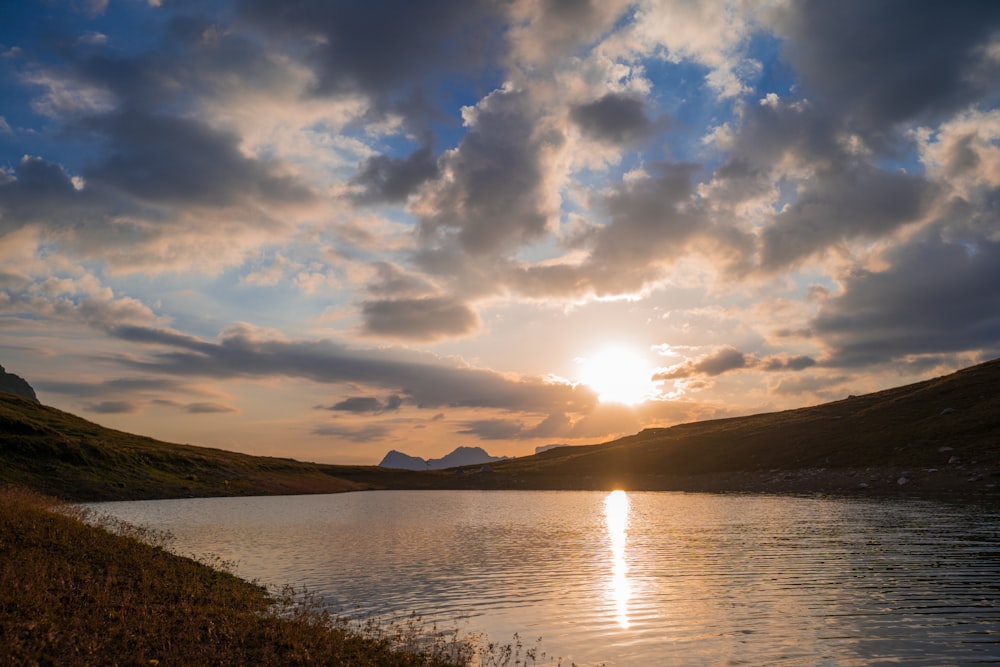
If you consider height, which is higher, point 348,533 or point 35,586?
point 35,586

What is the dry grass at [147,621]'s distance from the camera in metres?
16.4

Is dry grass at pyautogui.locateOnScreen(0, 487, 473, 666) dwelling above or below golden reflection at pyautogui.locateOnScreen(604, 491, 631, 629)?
above

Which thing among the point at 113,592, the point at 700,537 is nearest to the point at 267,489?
the point at 700,537

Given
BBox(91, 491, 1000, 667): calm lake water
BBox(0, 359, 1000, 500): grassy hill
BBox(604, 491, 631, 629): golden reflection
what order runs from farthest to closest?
BBox(0, 359, 1000, 500): grassy hill < BBox(604, 491, 631, 629): golden reflection < BBox(91, 491, 1000, 667): calm lake water

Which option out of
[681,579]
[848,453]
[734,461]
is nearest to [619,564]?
[681,579]

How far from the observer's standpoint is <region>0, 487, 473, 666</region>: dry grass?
53.9ft

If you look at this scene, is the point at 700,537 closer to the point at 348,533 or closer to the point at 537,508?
the point at 348,533

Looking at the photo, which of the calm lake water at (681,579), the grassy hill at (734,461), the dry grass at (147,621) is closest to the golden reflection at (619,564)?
the calm lake water at (681,579)

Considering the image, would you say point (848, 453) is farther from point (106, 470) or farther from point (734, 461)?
point (106, 470)

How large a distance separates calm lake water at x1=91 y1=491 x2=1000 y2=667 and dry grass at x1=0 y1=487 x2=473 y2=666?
14.5 ft

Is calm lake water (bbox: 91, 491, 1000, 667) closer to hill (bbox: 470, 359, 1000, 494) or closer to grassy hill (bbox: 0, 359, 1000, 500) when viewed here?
hill (bbox: 470, 359, 1000, 494)

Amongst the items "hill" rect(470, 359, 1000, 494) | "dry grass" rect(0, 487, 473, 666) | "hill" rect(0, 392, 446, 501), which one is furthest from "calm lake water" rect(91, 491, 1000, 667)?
"hill" rect(0, 392, 446, 501)

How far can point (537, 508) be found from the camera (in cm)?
9444

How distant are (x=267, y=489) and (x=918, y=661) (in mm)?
153147
